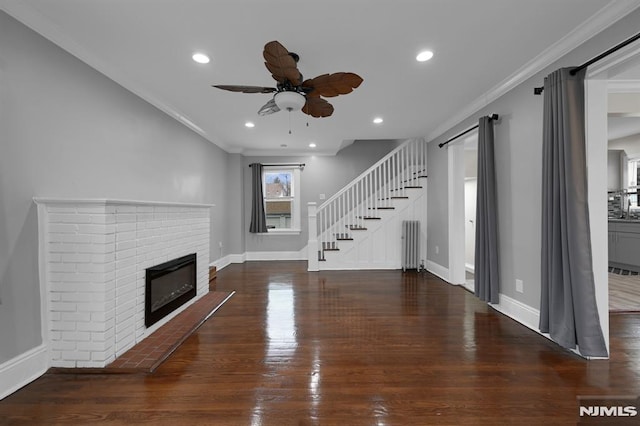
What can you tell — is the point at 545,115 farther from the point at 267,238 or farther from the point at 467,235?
the point at 267,238

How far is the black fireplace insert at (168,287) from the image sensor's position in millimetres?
2611

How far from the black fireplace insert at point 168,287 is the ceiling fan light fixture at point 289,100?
1977mm

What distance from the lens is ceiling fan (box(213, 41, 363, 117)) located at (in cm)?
189

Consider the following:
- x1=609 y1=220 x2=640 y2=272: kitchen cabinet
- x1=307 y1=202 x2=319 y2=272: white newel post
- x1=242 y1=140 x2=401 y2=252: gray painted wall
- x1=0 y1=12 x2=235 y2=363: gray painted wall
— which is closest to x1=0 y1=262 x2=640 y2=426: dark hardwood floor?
x1=0 y1=12 x2=235 y2=363: gray painted wall

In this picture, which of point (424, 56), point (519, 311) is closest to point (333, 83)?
point (424, 56)

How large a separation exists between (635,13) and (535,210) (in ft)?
5.09

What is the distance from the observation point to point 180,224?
3201mm

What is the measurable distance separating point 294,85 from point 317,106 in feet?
1.12

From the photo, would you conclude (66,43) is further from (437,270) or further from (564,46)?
(437,270)

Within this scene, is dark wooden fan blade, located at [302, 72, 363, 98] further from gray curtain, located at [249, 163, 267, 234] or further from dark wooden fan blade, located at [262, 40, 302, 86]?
gray curtain, located at [249, 163, 267, 234]

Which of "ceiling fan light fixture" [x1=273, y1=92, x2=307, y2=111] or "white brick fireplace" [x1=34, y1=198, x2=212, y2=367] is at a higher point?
"ceiling fan light fixture" [x1=273, y1=92, x2=307, y2=111]

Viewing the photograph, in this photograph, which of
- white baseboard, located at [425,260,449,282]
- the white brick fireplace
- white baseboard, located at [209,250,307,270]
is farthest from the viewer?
white baseboard, located at [209,250,307,270]

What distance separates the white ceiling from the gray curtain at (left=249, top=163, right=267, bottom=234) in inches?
111

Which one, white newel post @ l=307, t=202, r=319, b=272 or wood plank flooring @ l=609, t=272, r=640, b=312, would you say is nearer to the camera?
wood plank flooring @ l=609, t=272, r=640, b=312
